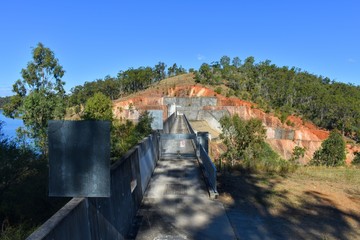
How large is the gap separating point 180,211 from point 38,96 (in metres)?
36.4

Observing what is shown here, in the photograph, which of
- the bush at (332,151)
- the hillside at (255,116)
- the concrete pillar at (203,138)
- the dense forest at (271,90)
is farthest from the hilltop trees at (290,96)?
the concrete pillar at (203,138)

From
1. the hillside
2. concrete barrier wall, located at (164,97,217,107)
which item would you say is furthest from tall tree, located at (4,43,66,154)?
concrete barrier wall, located at (164,97,217,107)

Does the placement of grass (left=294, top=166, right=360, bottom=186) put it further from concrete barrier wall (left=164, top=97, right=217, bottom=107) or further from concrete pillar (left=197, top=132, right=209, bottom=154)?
concrete barrier wall (left=164, top=97, right=217, bottom=107)

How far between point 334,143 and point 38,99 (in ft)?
Answer: 138

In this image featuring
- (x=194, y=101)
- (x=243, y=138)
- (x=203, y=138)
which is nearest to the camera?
(x=203, y=138)

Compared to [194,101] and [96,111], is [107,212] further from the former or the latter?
[194,101]

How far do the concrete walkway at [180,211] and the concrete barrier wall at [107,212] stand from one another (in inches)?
16.0

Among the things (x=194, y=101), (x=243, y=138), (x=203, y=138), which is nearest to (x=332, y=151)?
(x=243, y=138)

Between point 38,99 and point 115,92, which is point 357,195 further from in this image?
point 115,92

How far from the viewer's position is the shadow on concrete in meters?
7.54

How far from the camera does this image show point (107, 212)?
5316 millimetres

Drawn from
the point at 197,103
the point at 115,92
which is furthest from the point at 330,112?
the point at 115,92

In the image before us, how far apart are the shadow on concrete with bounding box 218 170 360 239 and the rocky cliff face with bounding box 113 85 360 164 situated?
160 feet

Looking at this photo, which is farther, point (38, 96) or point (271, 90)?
point (271, 90)
